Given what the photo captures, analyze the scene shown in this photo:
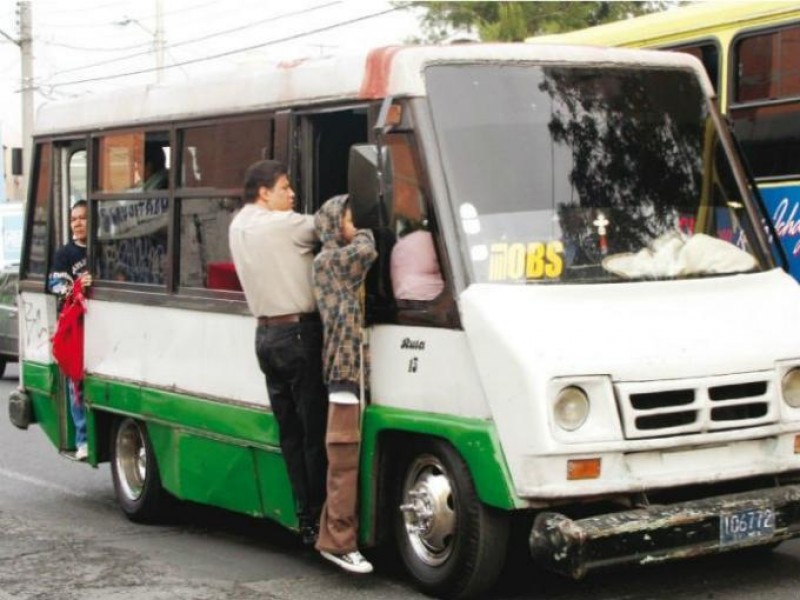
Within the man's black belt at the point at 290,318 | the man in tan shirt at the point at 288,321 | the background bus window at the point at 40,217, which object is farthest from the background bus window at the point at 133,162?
the man's black belt at the point at 290,318

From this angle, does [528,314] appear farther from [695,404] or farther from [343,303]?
[343,303]

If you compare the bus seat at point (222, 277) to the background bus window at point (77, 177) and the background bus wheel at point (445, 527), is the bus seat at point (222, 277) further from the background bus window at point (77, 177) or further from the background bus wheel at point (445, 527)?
the background bus window at point (77, 177)

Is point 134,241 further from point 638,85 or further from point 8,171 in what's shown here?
point 8,171

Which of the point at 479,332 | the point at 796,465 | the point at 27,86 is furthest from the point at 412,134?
the point at 27,86

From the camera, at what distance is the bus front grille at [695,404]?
6672mm

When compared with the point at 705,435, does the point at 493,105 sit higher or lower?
higher

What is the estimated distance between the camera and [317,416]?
25.3ft

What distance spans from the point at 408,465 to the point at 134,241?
308cm

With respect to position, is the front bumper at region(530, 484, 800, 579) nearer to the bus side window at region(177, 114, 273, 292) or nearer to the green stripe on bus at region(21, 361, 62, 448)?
the bus side window at region(177, 114, 273, 292)

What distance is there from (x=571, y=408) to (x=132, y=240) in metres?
4.04

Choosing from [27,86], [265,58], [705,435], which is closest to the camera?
[705,435]

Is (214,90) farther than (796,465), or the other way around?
(214,90)

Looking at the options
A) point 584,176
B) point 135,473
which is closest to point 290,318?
point 584,176

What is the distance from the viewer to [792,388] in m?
7.13
